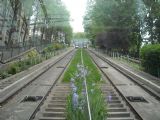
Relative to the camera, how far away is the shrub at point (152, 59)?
87.4 ft

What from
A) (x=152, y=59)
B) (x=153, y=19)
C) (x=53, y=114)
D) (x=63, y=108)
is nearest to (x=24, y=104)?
(x=63, y=108)

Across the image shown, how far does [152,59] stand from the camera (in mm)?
27500

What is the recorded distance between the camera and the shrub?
1049 inches

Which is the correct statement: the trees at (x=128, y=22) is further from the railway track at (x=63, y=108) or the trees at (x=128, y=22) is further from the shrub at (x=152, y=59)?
the railway track at (x=63, y=108)

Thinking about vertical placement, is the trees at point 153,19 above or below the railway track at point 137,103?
above

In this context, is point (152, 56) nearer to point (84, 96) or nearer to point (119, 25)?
point (84, 96)

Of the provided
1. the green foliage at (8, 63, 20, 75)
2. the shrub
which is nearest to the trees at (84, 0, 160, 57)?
the shrub

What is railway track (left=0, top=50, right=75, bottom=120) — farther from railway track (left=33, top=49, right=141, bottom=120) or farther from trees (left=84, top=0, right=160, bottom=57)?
trees (left=84, top=0, right=160, bottom=57)

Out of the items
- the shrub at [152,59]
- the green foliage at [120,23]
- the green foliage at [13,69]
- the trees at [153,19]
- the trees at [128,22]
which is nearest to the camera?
the shrub at [152,59]

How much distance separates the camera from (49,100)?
16.9 m

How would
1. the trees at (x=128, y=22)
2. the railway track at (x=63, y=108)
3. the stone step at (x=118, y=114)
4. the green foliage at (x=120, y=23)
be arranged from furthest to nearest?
the green foliage at (x=120, y=23) < the trees at (x=128, y=22) < the stone step at (x=118, y=114) < the railway track at (x=63, y=108)

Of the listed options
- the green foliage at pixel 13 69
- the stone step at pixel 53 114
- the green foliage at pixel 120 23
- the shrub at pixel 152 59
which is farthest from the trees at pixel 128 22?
the stone step at pixel 53 114

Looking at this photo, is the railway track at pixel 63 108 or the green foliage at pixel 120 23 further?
the green foliage at pixel 120 23

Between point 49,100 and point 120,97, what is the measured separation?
3.25 metres
